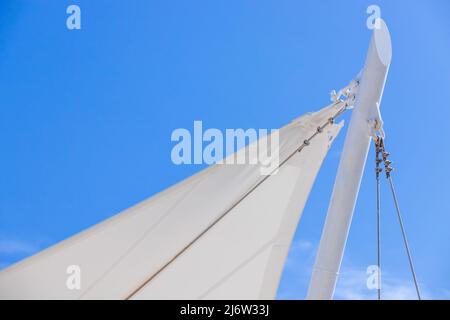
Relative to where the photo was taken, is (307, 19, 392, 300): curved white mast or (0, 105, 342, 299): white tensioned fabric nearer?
(0, 105, 342, 299): white tensioned fabric

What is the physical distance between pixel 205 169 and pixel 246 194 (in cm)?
54

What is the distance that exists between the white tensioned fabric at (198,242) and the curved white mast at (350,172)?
2.08 ft

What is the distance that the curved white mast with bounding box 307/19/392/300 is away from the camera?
5.20 metres

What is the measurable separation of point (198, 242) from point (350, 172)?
175cm

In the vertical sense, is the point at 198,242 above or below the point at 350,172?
below

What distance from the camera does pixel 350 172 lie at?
5238 millimetres

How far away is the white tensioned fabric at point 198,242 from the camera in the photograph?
4.67 m

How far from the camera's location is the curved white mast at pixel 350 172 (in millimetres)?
5195

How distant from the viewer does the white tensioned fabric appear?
467 cm

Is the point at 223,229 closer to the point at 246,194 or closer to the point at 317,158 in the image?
the point at 246,194

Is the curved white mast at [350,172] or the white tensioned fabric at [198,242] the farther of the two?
the curved white mast at [350,172]

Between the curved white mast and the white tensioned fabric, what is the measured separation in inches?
25.0

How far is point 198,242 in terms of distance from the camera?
523cm
